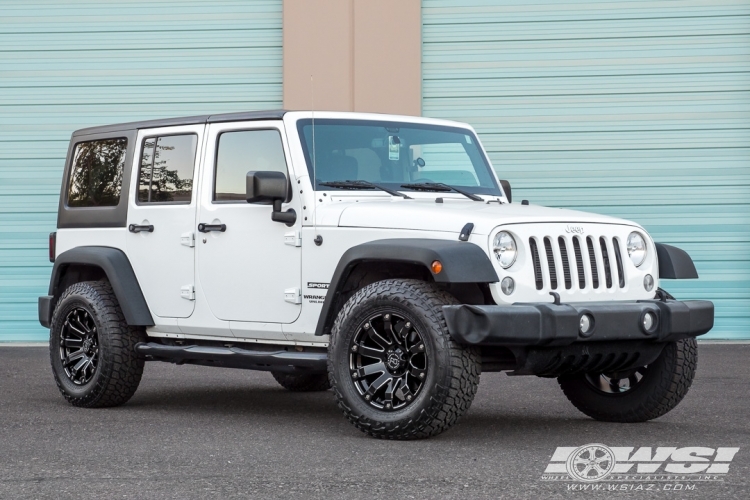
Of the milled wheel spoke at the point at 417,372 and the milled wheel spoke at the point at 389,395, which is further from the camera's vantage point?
the milled wheel spoke at the point at 389,395

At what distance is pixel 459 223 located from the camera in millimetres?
6691

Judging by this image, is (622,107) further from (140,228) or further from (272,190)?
(272,190)

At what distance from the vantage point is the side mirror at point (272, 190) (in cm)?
730

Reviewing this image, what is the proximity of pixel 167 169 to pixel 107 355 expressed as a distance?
1282mm

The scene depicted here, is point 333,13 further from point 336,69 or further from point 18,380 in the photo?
point 18,380

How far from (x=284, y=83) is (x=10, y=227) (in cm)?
362

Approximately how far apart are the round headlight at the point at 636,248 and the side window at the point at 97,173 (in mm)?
3574

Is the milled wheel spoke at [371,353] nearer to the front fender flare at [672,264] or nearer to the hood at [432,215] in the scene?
the hood at [432,215]

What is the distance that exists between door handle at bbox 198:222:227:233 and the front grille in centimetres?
211

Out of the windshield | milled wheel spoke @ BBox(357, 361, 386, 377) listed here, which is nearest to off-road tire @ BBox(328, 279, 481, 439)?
milled wheel spoke @ BBox(357, 361, 386, 377)

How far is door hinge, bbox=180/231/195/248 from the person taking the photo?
321 inches

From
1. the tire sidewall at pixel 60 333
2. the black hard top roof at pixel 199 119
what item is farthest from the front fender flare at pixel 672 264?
the tire sidewall at pixel 60 333

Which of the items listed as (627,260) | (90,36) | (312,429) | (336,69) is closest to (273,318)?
(312,429)

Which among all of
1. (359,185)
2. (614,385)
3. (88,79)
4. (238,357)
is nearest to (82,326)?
(238,357)
